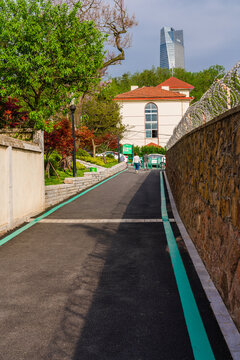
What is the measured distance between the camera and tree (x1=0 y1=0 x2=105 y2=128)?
14930 mm

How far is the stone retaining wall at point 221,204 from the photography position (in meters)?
3.87

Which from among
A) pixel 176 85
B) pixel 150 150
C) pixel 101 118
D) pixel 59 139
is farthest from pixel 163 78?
pixel 59 139

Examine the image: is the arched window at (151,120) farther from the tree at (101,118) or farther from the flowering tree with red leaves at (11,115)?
the flowering tree with red leaves at (11,115)

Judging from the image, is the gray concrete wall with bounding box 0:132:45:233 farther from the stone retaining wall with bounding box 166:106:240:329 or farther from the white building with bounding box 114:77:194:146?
the white building with bounding box 114:77:194:146

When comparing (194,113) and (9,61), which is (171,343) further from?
(9,61)

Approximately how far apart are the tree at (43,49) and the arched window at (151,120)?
51.9 metres

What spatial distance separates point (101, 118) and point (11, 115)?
98.1ft

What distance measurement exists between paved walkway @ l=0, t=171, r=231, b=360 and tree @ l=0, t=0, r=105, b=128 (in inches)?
337

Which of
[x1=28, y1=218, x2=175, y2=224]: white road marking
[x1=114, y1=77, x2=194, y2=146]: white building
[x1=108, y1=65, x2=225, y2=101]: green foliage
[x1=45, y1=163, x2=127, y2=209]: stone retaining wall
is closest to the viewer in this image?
[x1=28, y1=218, x2=175, y2=224]: white road marking

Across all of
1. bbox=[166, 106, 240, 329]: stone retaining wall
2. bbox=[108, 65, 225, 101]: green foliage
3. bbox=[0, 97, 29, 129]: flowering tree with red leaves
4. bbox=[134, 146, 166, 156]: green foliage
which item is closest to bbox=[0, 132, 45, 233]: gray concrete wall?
bbox=[0, 97, 29, 129]: flowering tree with red leaves

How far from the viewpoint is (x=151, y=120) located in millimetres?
68625

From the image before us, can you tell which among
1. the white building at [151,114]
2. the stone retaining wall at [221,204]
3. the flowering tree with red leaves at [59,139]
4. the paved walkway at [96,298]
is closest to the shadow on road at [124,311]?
the paved walkway at [96,298]

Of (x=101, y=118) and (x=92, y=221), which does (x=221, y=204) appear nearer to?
(x=92, y=221)

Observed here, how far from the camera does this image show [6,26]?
15.1 m
